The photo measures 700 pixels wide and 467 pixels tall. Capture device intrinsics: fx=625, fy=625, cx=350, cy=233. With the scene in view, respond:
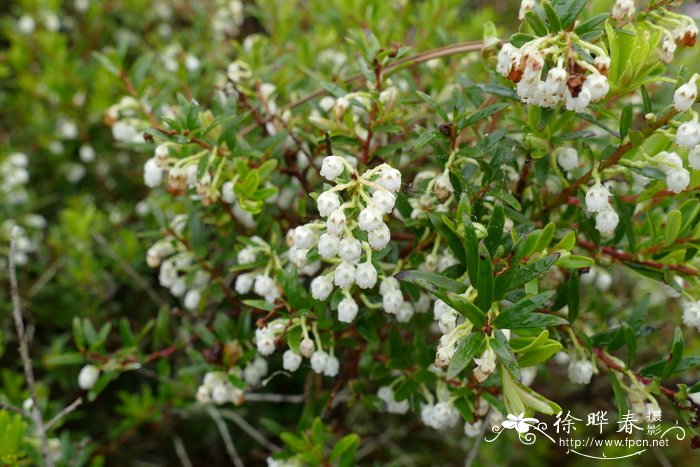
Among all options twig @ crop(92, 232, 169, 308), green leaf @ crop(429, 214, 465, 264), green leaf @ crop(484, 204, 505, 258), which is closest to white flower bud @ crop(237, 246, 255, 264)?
green leaf @ crop(429, 214, 465, 264)

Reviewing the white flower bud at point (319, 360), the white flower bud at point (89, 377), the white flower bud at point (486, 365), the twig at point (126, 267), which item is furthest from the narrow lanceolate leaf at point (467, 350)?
the twig at point (126, 267)

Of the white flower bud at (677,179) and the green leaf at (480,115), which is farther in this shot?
the green leaf at (480,115)

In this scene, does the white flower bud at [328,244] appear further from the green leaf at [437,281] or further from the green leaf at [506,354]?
the green leaf at [506,354]

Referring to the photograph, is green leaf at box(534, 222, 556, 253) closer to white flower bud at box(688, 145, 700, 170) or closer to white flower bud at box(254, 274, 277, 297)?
white flower bud at box(688, 145, 700, 170)

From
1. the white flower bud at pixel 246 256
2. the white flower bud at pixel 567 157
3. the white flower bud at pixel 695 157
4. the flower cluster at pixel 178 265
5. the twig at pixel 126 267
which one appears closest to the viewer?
the white flower bud at pixel 695 157

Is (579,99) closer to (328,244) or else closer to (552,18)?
(552,18)

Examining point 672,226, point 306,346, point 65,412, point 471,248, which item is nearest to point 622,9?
point 672,226
